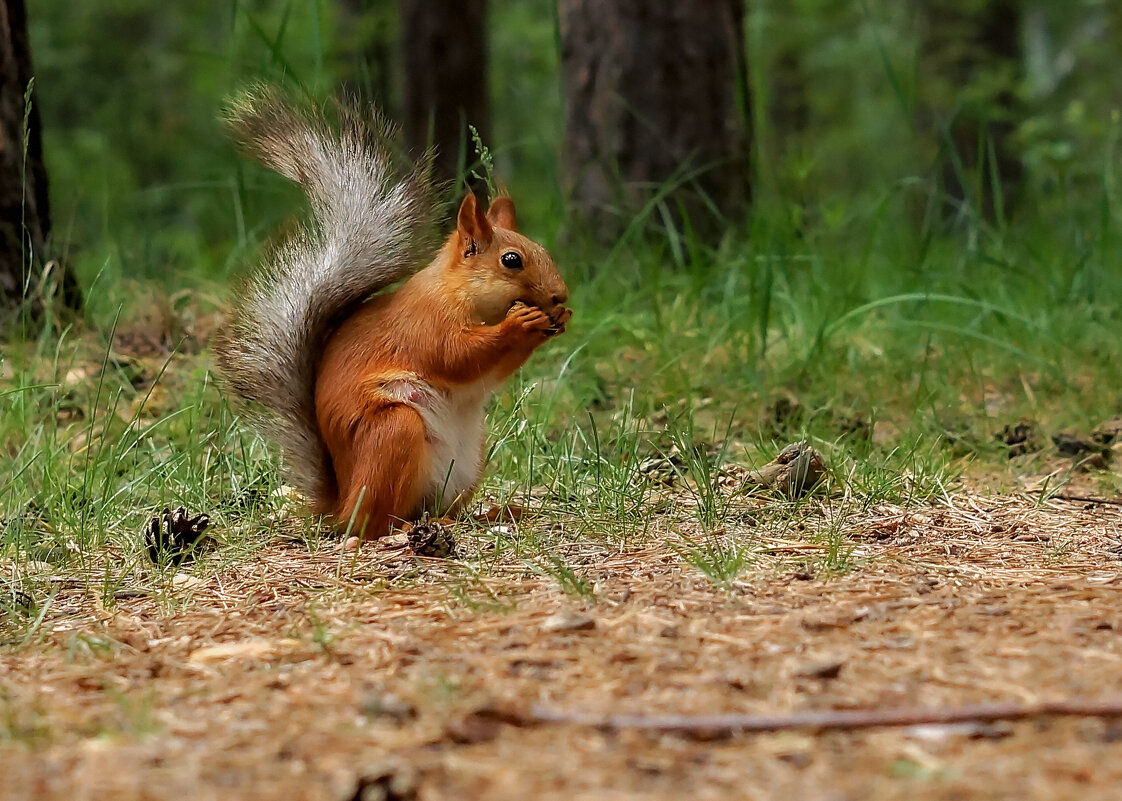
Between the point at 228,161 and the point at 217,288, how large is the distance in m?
0.67

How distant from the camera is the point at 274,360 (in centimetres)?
241

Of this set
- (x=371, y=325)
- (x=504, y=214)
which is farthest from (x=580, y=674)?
(x=504, y=214)

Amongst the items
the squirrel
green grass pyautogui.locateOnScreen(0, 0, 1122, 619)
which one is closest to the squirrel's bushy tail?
the squirrel

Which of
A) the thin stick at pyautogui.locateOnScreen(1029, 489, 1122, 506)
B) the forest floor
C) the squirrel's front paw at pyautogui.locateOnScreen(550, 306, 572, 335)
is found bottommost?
the thin stick at pyautogui.locateOnScreen(1029, 489, 1122, 506)

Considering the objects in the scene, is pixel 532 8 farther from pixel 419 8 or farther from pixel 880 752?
pixel 880 752

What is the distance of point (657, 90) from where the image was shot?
4.34 meters

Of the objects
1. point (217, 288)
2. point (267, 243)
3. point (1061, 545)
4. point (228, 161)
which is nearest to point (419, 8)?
point (228, 161)

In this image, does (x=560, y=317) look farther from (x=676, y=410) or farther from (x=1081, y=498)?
(x=1081, y=498)

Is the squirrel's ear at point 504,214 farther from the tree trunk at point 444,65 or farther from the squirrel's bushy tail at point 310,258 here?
the tree trunk at point 444,65

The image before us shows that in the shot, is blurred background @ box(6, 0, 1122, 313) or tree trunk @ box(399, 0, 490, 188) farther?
tree trunk @ box(399, 0, 490, 188)

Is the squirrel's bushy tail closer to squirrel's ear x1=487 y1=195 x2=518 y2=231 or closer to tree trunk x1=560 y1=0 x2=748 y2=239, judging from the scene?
squirrel's ear x1=487 y1=195 x2=518 y2=231

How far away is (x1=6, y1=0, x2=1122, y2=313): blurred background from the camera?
12.8ft

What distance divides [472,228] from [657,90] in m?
2.09

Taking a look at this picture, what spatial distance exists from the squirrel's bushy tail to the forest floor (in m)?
0.31
